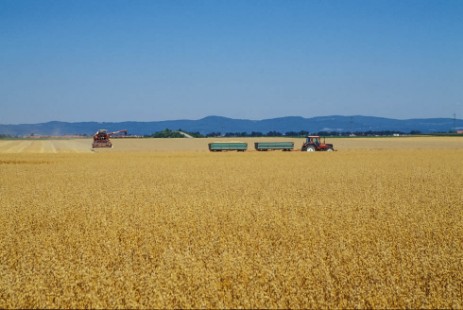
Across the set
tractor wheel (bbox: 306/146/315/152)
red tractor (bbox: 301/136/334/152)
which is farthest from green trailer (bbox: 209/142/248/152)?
tractor wheel (bbox: 306/146/315/152)

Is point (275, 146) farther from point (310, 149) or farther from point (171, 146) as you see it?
point (171, 146)

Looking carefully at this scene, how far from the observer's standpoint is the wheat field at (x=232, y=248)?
6875 millimetres

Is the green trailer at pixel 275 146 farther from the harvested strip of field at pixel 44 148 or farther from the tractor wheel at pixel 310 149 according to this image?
the harvested strip of field at pixel 44 148

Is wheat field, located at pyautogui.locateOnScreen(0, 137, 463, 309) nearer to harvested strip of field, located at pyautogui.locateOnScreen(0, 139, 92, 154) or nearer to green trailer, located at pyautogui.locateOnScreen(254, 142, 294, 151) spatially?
green trailer, located at pyautogui.locateOnScreen(254, 142, 294, 151)

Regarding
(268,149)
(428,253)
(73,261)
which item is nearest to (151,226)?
(73,261)

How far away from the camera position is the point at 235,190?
19125 mm

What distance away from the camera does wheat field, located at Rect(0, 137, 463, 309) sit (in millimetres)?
6875

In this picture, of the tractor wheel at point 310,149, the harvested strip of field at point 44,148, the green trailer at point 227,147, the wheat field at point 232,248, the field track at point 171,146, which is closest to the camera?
the wheat field at point 232,248

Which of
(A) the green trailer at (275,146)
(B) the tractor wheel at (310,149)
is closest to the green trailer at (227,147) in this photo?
(A) the green trailer at (275,146)

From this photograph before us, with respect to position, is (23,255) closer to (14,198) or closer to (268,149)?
(14,198)

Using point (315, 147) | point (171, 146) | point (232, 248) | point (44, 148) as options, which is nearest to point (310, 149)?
point (315, 147)

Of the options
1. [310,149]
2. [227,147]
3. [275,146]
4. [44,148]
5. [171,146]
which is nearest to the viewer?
[310,149]

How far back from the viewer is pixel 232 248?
940 centimetres

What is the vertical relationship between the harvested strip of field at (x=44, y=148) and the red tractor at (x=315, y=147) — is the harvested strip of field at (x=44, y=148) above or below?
below
